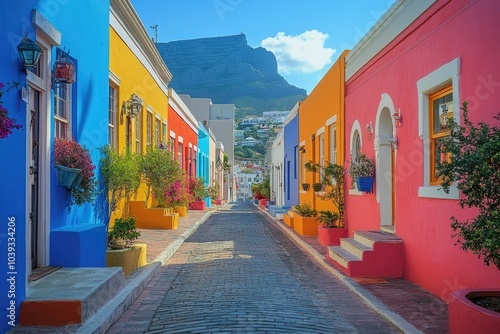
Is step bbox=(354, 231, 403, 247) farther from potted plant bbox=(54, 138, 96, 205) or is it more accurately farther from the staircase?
potted plant bbox=(54, 138, 96, 205)

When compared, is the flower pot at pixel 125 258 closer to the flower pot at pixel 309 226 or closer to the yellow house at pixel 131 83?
the yellow house at pixel 131 83

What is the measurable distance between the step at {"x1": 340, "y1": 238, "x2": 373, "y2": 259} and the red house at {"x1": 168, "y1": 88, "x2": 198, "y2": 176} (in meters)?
10.1

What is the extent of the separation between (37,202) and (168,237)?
694cm

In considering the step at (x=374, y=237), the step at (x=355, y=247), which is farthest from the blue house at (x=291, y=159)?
the step at (x=374, y=237)

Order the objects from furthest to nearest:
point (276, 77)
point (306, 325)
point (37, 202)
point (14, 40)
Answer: point (276, 77) → point (37, 202) → point (306, 325) → point (14, 40)

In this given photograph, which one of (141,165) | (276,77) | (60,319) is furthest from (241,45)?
(60,319)

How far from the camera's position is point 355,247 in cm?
873

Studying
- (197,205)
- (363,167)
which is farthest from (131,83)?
→ (197,205)

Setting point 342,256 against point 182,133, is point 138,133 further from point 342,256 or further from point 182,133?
point 182,133

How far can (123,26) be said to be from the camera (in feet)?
40.1

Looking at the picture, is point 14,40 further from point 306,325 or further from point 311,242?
point 311,242

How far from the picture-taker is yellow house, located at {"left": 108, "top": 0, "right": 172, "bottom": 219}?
1164 centimetres

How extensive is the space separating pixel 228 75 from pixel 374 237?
128614mm

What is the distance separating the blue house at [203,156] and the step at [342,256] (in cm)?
2137
